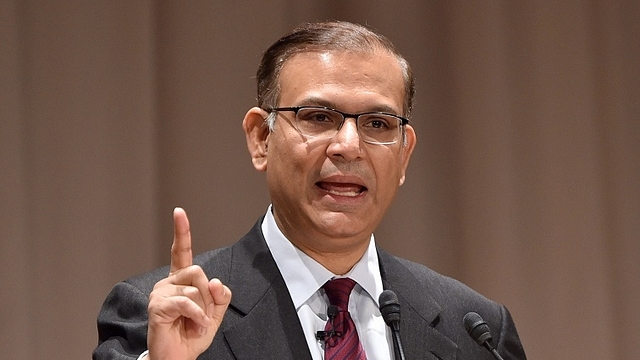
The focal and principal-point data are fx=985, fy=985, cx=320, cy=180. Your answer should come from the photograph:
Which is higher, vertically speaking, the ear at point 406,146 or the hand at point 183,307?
the ear at point 406,146

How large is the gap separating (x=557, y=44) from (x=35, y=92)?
2053 mm

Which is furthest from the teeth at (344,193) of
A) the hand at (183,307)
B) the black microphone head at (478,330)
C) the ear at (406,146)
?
the hand at (183,307)

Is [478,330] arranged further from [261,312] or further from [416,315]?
[261,312]

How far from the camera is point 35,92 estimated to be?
3465 mm

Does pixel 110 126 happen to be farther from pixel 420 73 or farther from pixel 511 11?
pixel 511 11

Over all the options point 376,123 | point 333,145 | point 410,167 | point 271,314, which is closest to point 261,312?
point 271,314

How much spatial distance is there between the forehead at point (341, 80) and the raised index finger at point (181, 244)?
0.62 m

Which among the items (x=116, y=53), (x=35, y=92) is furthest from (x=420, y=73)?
(x=35, y=92)

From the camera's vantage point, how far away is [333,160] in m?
2.35

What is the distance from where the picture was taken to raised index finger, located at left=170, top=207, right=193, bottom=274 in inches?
74.1

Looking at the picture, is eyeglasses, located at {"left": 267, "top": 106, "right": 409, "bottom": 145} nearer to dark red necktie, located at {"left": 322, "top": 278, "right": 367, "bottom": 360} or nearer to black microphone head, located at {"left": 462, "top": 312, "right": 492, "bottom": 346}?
dark red necktie, located at {"left": 322, "top": 278, "right": 367, "bottom": 360}

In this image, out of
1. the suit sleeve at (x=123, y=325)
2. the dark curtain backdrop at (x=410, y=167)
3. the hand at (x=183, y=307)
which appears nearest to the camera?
the hand at (x=183, y=307)

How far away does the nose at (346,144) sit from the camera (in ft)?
7.65

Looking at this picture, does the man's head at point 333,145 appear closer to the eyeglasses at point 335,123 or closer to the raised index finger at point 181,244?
the eyeglasses at point 335,123
